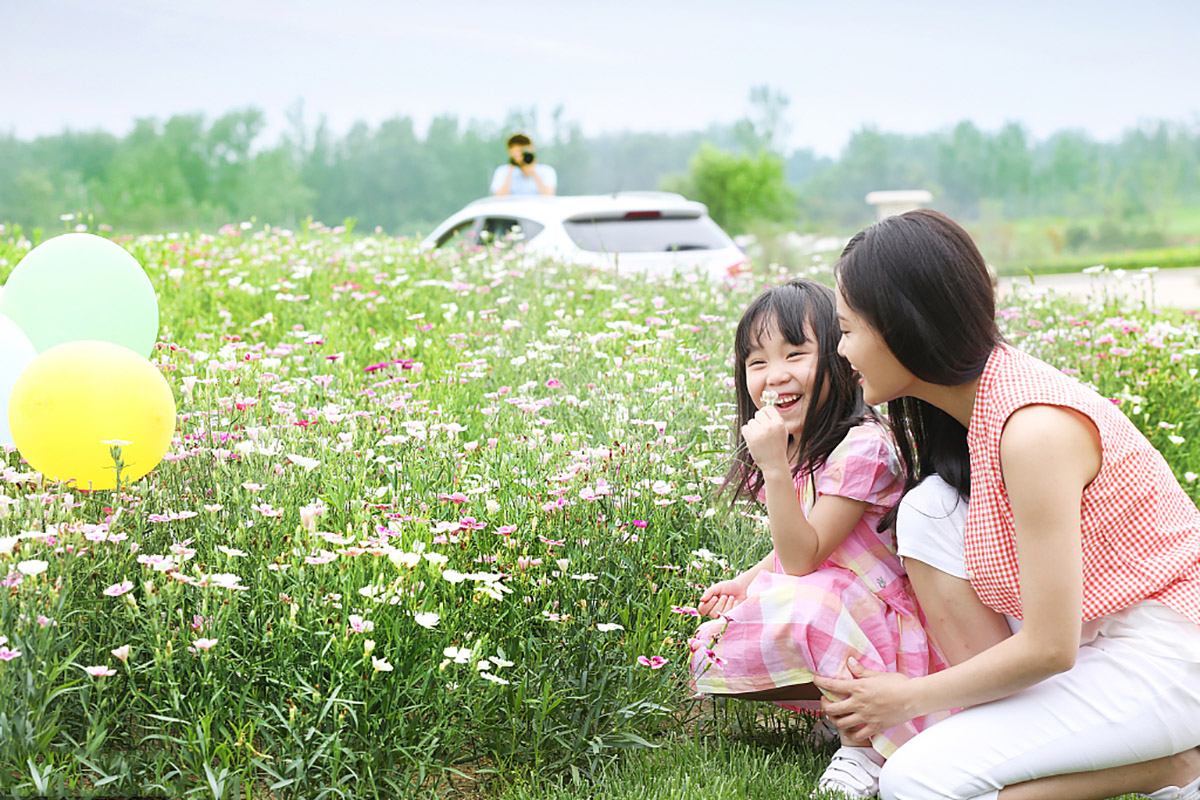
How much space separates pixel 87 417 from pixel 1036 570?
95.8 inches

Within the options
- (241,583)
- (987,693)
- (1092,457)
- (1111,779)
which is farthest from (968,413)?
(241,583)

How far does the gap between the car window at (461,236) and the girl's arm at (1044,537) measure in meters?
7.16

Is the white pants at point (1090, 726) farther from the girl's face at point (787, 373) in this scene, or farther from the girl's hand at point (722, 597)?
the girl's face at point (787, 373)

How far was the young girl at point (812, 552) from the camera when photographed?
244cm

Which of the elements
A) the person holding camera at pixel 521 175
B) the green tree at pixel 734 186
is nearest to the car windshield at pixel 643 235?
the person holding camera at pixel 521 175

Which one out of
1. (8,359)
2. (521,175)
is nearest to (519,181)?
(521,175)

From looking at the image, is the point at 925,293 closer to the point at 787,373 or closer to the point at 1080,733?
the point at 787,373

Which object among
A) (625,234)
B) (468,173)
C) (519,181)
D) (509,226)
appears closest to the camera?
(625,234)

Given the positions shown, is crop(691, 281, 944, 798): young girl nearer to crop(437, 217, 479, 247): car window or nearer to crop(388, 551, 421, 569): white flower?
crop(388, 551, 421, 569): white flower

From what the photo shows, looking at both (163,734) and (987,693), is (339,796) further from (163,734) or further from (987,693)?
(987,693)

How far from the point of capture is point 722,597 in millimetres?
2787

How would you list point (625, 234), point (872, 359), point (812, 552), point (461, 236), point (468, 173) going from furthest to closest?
point (468, 173)
point (625, 234)
point (461, 236)
point (812, 552)
point (872, 359)

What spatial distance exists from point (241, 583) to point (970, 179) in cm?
5593

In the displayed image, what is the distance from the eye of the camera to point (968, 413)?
7.70 feet
